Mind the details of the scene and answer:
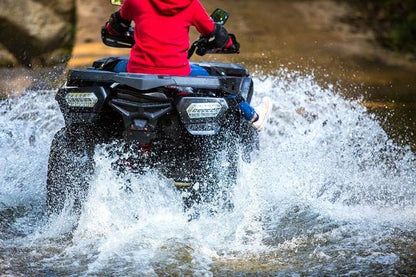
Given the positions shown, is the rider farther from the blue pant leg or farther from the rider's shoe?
the rider's shoe

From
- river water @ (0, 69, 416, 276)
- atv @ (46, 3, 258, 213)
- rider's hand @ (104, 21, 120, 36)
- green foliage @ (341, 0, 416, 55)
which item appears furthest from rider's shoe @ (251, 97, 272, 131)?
green foliage @ (341, 0, 416, 55)

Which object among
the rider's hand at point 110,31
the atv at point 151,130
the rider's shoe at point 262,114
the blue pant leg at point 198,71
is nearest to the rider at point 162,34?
the blue pant leg at point 198,71

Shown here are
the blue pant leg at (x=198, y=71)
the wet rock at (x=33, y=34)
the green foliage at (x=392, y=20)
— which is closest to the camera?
the blue pant leg at (x=198, y=71)

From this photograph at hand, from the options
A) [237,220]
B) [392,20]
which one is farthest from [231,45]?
[392,20]

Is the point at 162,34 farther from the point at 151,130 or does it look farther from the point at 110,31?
the point at 110,31

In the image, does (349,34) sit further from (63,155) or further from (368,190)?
(63,155)

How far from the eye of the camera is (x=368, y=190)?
21.2 feet

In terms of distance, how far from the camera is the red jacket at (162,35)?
5312 millimetres

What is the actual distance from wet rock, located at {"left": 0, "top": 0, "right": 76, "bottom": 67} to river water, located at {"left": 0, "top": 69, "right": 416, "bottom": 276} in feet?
11.6

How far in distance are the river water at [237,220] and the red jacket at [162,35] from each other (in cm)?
71

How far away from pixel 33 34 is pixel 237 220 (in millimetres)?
6738

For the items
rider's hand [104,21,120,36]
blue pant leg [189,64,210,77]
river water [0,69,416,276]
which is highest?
blue pant leg [189,64,210,77]

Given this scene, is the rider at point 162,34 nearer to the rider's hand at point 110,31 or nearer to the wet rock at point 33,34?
the rider's hand at point 110,31

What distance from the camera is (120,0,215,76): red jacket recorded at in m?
5.31
